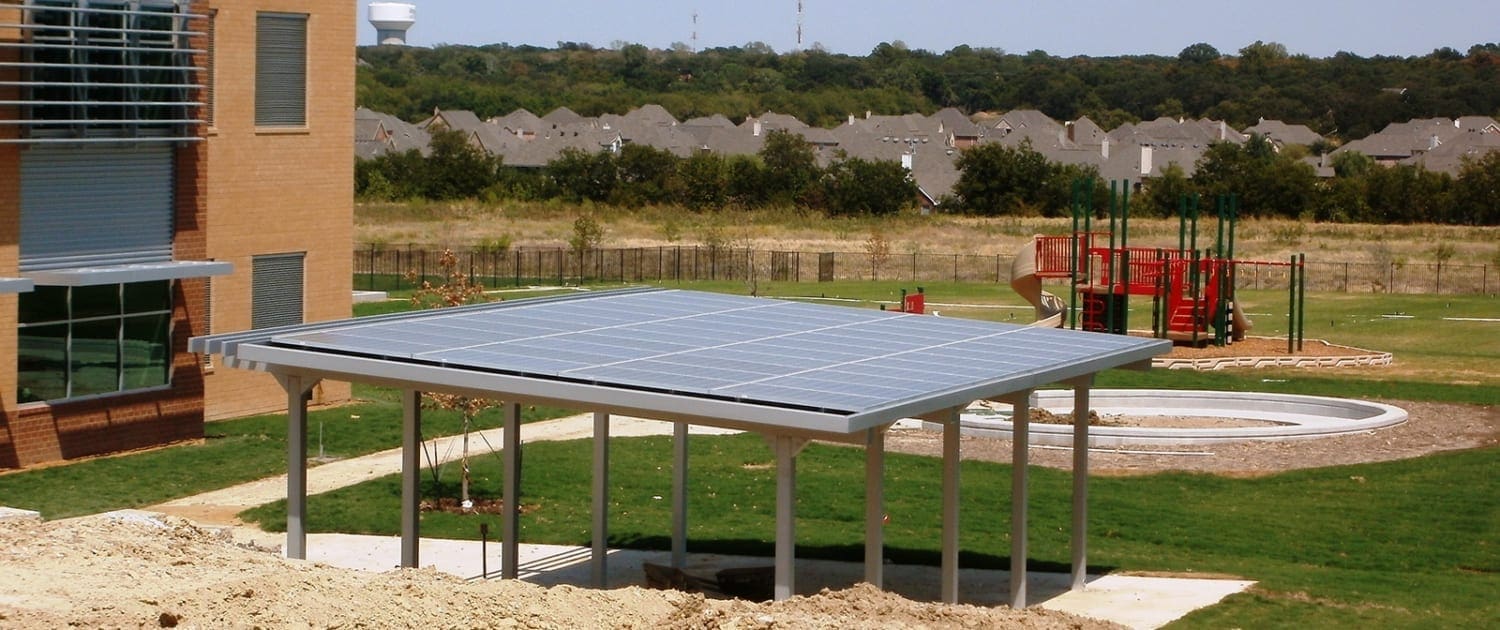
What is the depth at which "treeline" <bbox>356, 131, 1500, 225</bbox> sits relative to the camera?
94.9 m

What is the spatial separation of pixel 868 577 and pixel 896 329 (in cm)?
550

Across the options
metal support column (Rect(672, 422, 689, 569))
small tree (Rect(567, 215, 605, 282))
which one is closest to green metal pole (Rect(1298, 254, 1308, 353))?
small tree (Rect(567, 215, 605, 282))

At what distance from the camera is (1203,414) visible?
35.3 metres

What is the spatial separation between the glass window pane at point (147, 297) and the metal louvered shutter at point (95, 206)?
418mm

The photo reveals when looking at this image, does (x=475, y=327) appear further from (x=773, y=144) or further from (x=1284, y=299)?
(x=773, y=144)

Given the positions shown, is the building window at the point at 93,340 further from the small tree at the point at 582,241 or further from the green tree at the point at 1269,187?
the green tree at the point at 1269,187

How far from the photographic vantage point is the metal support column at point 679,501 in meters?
21.1

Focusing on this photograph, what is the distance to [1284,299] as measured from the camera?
57.4 metres

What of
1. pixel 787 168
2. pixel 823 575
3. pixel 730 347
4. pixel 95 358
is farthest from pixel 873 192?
pixel 730 347

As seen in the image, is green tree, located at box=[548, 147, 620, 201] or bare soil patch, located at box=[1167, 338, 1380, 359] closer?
bare soil patch, located at box=[1167, 338, 1380, 359]

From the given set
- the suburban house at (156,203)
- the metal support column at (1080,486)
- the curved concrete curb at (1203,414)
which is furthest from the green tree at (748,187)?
the metal support column at (1080,486)

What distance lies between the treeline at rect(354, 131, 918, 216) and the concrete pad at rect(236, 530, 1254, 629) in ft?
248

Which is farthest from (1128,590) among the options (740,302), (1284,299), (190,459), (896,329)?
(1284,299)

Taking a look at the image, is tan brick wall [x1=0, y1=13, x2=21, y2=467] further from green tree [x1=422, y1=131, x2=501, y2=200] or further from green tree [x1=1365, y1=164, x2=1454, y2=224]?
green tree [x1=1365, y1=164, x2=1454, y2=224]
